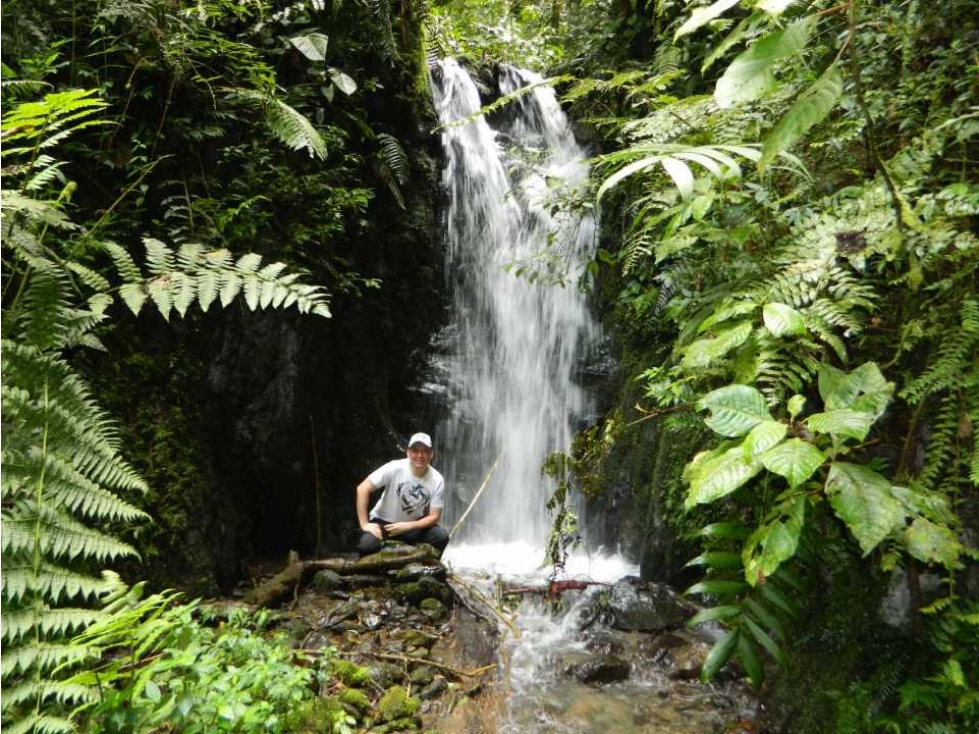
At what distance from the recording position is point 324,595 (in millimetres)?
4590

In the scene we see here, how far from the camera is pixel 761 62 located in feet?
5.04

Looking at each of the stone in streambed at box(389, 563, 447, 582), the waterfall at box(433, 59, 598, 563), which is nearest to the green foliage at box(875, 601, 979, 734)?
the stone in streambed at box(389, 563, 447, 582)

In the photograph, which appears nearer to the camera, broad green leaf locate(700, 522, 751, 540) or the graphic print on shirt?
broad green leaf locate(700, 522, 751, 540)

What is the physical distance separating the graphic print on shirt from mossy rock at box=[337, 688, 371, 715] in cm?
216

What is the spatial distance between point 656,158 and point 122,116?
13.0 ft

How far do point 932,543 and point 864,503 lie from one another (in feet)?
1.19

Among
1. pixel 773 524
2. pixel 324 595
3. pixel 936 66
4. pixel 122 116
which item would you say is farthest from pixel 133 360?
pixel 936 66

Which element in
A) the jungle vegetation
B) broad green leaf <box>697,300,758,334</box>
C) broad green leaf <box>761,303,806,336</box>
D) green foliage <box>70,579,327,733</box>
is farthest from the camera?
broad green leaf <box>697,300,758,334</box>

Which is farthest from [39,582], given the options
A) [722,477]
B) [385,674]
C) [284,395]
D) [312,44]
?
[312,44]

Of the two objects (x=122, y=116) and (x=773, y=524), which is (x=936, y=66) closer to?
(x=773, y=524)

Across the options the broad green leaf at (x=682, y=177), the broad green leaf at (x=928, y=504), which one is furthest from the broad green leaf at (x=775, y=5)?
the broad green leaf at (x=928, y=504)

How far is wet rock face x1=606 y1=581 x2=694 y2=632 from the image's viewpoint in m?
4.59

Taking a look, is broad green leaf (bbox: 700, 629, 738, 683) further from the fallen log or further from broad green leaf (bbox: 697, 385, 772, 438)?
the fallen log

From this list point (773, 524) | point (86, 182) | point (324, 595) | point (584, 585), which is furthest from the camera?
point (584, 585)
